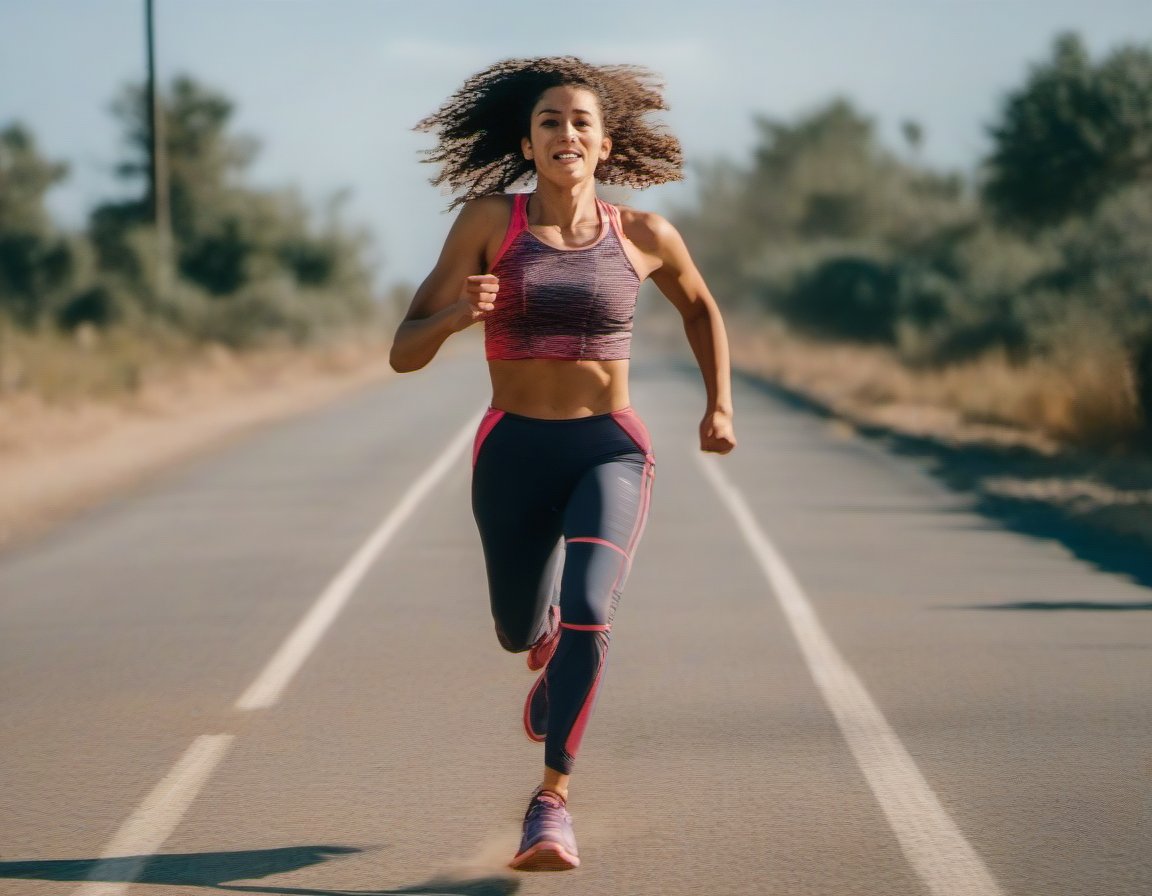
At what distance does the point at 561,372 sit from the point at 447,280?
16.3 inches

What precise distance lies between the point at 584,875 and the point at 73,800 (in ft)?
5.75

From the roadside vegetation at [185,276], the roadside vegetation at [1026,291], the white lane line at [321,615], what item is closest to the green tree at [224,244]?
the roadside vegetation at [185,276]

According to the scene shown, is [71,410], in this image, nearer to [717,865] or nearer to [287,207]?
[717,865]

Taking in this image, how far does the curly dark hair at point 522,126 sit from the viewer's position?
541 centimetres

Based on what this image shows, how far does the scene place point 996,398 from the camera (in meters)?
22.2

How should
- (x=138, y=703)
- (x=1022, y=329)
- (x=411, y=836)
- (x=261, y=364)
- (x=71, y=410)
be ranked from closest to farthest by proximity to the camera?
(x=411, y=836), (x=138, y=703), (x=71, y=410), (x=1022, y=329), (x=261, y=364)

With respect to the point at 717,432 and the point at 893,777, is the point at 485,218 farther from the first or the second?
the point at 893,777

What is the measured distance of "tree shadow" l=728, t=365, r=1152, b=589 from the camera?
37.3 ft

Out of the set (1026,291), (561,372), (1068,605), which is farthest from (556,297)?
(1026,291)

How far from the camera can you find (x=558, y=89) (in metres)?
5.28

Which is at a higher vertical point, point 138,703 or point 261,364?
point 138,703

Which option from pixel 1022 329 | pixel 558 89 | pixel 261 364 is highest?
pixel 558 89

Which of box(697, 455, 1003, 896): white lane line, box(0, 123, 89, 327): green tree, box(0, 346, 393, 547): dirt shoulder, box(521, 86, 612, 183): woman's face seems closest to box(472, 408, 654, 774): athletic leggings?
box(521, 86, 612, 183): woman's face

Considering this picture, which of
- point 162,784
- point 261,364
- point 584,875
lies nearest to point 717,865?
point 584,875
